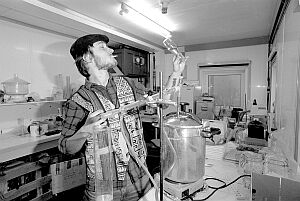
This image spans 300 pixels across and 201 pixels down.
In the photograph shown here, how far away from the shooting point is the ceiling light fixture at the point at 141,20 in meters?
2.51

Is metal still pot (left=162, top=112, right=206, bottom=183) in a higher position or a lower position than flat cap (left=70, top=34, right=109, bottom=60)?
lower

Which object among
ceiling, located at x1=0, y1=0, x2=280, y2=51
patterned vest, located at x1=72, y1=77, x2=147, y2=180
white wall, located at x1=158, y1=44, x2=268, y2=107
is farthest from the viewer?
white wall, located at x1=158, y1=44, x2=268, y2=107

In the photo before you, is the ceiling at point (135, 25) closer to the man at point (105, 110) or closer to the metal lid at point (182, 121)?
the man at point (105, 110)

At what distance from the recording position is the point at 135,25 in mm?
3203

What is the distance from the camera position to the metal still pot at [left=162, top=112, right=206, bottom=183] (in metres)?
1.03

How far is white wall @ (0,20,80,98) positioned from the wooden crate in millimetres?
1245

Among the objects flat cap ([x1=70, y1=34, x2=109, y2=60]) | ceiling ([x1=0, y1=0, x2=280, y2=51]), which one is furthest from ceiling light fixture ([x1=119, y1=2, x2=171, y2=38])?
flat cap ([x1=70, y1=34, x2=109, y2=60])

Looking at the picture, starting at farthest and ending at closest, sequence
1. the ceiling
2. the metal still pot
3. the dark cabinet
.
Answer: the dark cabinet, the ceiling, the metal still pot

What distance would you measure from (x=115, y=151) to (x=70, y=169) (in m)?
1.76

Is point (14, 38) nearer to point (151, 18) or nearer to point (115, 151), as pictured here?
point (151, 18)

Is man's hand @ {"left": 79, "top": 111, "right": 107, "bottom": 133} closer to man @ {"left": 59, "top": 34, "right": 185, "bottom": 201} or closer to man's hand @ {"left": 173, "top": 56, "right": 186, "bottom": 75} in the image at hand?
man @ {"left": 59, "top": 34, "right": 185, "bottom": 201}

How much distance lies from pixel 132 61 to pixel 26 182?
9.96ft

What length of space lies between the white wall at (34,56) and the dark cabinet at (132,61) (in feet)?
3.36

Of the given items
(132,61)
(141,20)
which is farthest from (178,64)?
(132,61)
